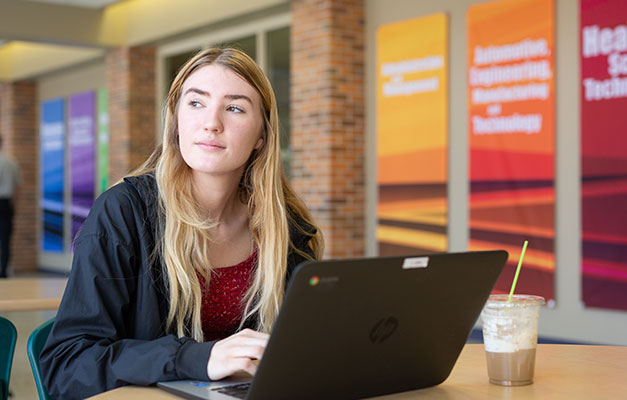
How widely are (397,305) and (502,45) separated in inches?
180

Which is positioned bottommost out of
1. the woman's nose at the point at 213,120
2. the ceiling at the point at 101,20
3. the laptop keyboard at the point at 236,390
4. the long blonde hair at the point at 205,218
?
the laptop keyboard at the point at 236,390

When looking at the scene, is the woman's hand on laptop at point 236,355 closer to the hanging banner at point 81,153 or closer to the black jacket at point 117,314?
the black jacket at point 117,314

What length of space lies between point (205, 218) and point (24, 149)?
11.0 metres

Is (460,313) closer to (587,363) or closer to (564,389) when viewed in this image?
(564,389)

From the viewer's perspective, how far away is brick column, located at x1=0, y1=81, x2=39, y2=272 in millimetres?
11758

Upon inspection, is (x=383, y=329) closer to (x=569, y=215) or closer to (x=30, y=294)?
(x=30, y=294)

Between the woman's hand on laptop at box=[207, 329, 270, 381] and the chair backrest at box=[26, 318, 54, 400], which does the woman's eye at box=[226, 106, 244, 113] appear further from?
the chair backrest at box=[26, 318, 54, 400]

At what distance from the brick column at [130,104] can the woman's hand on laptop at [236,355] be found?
26.3 feet

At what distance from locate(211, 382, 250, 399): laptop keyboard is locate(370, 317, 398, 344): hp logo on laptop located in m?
0.21

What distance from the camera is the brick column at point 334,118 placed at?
6.36 metres

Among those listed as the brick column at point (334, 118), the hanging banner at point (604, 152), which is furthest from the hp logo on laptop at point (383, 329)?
the brick column at point (334, 118)

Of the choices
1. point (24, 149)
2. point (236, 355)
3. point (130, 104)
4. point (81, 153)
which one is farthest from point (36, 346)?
point (24, 149)

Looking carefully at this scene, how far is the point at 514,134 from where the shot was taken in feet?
17.4

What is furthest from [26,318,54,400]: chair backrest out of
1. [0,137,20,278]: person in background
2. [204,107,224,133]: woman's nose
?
[0,137,20,278]: person in background
